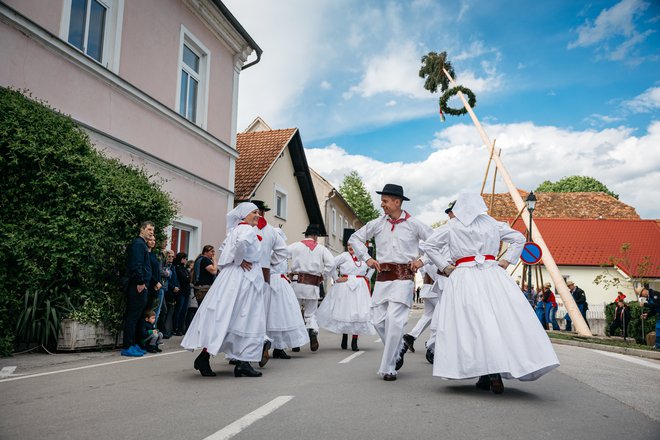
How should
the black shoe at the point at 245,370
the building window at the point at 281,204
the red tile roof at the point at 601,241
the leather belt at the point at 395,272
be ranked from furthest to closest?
the red tile roof at the point at 601,241 < the building window at the point at 281,204 < the leather belt at the point at 395,272 < the black shoe at the point at 245,370

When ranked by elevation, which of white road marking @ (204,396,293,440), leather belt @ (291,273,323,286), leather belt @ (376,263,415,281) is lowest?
white road marking @ (204,396,293,440)

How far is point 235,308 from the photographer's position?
6633mm

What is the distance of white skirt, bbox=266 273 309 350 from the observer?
8281 millimetres

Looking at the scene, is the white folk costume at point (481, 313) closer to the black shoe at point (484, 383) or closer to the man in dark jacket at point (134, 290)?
the black shoe at point (484, 383)

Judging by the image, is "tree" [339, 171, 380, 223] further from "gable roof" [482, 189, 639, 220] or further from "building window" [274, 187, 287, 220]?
"building window" [274, 187, 287, 220]

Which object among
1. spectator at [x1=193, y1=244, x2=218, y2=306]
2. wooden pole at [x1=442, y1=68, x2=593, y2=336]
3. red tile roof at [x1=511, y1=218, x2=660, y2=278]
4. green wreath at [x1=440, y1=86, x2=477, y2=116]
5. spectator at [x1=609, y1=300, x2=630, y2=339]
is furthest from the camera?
red tile roof at [x1=511, y1=218, x2=660, y2=278]

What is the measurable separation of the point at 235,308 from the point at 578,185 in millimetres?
62178

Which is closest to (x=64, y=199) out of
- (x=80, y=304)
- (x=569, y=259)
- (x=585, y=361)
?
(x=80, y=304)

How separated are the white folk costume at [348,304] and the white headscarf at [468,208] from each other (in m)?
4.41

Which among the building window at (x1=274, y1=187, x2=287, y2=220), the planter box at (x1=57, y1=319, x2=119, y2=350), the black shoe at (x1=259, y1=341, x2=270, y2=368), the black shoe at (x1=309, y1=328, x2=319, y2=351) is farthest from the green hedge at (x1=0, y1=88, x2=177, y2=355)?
the building window at (x1=274, y1=187, x2=287, y2=220)

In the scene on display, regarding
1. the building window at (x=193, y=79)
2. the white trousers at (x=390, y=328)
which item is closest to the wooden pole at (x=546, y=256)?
the building window at (x=193, y=79)

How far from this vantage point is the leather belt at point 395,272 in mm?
6719

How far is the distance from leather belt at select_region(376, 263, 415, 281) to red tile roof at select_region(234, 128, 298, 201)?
13.1 meters

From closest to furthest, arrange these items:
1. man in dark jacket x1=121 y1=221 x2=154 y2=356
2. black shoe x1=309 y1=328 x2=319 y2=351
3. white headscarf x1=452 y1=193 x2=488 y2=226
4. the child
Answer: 1. white headscarf x1=452 y1=193 x2=488 y2=226
2. man in dark jacket x1=121 y1=221 x2=154 y2=356
3. the child
4. black shoe x1=309 y1=328 x2=319 y2=351
